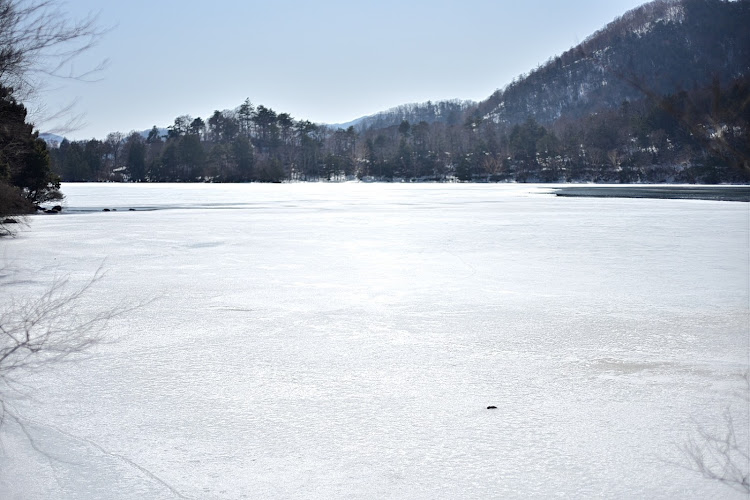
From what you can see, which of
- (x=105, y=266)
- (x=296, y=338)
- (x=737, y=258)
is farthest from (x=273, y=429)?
(x=737, y=258)

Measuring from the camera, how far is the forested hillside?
142cm

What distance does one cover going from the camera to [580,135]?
89750 mm

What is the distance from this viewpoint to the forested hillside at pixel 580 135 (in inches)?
55.9

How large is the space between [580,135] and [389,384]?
92.1 meters

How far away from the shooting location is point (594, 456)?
2828mm

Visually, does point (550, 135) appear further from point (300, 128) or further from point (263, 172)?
point (300, 128)

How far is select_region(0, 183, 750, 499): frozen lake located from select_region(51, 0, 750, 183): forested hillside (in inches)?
52.0

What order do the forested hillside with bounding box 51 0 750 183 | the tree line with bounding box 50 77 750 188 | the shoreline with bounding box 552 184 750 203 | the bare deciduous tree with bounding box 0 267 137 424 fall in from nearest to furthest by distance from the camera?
the forested hillside with bounding box 51 0 750 183, the bare deciduous tree with bounding box 0 267 137 424, the shoreline with bounding box 552 184 750 203, the tree line with bounding box 50 77 750 188

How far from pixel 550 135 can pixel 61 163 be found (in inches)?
3418

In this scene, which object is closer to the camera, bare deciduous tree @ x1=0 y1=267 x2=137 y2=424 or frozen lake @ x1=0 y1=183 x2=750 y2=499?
frozen lake @ x1=0 y1=183 x2=750 y2=499

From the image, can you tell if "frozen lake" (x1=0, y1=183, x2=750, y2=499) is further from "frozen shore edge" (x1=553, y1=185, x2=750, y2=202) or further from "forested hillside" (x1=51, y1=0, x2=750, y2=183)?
"frozen shore edge" (x1=553, y1=185, x2=750, y2=202)

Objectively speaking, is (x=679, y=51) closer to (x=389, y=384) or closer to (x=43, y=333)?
(x=389, y=384)

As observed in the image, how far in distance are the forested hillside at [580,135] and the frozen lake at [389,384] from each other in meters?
1.32

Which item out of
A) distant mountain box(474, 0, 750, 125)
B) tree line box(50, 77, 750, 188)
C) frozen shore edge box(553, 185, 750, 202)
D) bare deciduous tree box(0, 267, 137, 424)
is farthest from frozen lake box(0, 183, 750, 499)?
tree line box(50, 77, 750, 188)
